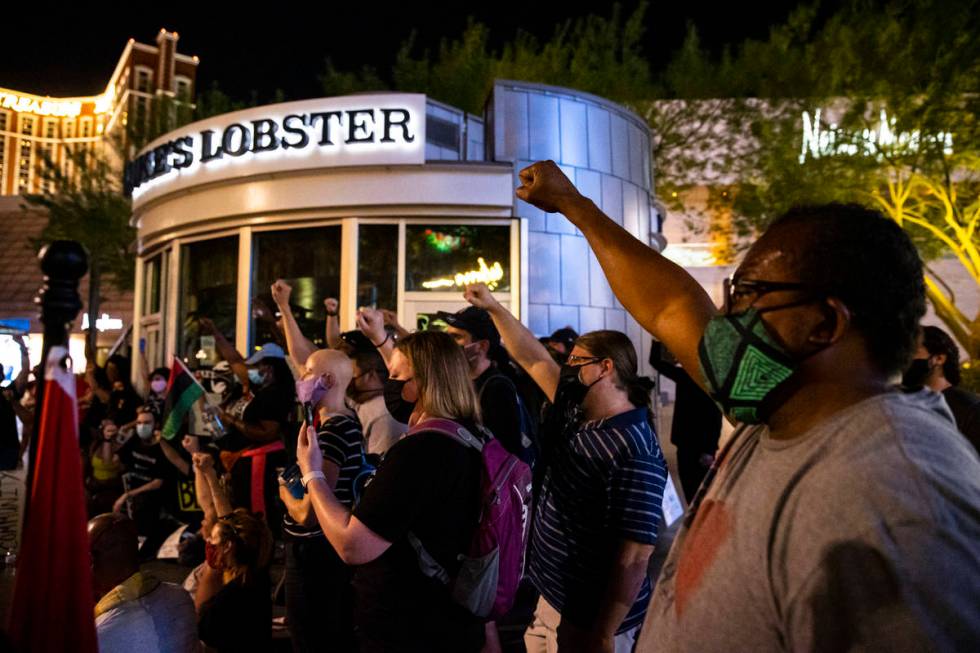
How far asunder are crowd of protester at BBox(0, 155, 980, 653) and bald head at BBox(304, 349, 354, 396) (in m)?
0.01

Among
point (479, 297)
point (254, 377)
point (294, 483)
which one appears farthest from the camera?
point (254, 377)

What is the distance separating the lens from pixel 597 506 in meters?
2.79

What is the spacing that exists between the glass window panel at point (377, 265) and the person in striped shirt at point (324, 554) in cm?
575

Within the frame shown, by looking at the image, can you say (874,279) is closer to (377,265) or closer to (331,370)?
(331,370)

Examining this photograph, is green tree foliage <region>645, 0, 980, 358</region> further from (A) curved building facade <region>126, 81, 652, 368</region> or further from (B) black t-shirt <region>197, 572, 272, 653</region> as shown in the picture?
(B) black t-shirt <region>197, 572, 272, 653</region>

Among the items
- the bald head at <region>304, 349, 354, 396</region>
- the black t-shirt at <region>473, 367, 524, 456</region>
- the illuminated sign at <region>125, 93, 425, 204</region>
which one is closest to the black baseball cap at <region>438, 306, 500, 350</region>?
the black t-shirt at <region>473, 367, 524, 456</region>

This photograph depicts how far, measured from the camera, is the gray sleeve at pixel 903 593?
95cm

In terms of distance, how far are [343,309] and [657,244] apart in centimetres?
593

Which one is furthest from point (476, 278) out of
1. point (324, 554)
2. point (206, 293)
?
point (324, 554)

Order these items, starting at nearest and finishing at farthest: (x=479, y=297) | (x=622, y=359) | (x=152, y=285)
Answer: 1. (x=622, y=359)
2. (x=479, y=297)
3. (x=152, y=285)

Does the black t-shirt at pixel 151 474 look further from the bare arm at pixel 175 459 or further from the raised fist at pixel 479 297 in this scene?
the raised fist at pixel 479 297

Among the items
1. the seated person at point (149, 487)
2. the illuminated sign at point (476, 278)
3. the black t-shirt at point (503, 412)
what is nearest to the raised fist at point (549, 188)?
the black t-shirt at point (503, 412)

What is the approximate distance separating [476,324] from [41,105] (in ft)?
480

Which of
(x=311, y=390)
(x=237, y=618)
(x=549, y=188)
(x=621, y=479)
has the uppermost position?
(x=549, y=188)
